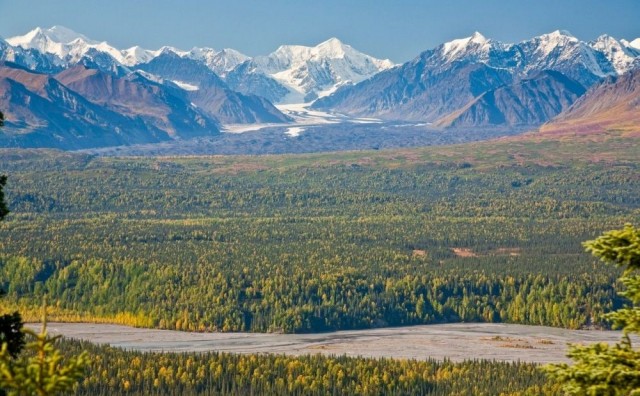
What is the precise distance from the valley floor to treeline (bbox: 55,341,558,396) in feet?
46.7

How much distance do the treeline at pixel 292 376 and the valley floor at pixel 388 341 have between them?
14.2m

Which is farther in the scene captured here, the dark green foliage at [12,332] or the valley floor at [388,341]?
the valley floor at [388,341]

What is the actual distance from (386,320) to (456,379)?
65.4m

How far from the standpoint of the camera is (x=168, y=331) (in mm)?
180375

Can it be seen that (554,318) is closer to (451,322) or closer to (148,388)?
(451,322)

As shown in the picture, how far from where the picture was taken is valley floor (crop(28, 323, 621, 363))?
157 metres

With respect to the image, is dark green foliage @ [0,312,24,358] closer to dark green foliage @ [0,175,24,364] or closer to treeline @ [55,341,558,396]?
dark green foliage @ [0,175,24,364]

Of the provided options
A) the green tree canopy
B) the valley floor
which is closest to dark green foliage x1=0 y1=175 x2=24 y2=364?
the green tree canopy

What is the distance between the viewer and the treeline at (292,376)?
122m

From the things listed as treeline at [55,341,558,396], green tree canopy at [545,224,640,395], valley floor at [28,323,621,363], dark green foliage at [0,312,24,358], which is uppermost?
green tree canopy at [545,224,640,395]

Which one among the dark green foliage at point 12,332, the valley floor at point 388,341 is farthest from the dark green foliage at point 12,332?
the valley floor at point 388,341

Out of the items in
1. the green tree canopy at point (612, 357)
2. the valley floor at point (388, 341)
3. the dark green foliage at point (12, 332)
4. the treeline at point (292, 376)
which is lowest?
the valley floor at point (388, 341)

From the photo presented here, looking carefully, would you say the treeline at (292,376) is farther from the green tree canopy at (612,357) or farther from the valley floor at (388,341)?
the green tree canopy at (612,357)

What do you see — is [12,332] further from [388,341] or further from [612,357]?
[388,341]
